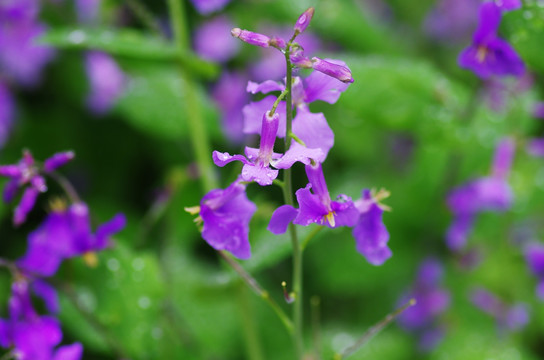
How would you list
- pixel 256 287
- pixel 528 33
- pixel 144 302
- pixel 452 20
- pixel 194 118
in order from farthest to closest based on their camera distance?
pixel 452 20
pixel 194 118
pixel 144 302
pixel 528 33
pixel 256 287

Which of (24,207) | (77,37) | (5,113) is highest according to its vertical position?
(77,37)

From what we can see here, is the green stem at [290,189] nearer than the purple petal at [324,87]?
Yes

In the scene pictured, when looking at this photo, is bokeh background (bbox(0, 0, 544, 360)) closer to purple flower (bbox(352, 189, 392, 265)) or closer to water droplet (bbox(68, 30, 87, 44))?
water droplet (bbox(68, 30, 87, 44))

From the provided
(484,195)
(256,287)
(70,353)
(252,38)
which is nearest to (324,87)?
(252,38)

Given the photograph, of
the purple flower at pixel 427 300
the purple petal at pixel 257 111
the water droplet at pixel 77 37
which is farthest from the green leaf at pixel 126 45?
the purple flower at pixel 427 300

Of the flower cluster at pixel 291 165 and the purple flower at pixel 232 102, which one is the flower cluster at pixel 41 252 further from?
the purple flower at pixel 232 102

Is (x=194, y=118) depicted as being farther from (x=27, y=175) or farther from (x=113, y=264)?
(x=27, y=175)

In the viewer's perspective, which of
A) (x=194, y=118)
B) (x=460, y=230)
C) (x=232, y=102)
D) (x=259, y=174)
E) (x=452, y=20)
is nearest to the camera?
(x=259, y=174)

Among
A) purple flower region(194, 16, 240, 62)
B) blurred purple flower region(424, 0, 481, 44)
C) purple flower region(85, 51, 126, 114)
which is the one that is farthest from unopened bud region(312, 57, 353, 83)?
blurred purple flower region(424, 0, 481, 44)
